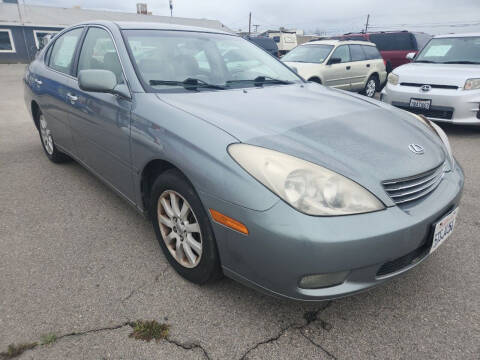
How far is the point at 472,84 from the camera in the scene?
525cm

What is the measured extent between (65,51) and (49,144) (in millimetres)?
1179

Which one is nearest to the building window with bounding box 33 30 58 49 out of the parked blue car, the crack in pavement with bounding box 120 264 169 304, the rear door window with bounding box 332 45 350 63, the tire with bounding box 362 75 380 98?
the rear door window with bounding box 332 45 350 63

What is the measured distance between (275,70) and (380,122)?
1240 millimetres

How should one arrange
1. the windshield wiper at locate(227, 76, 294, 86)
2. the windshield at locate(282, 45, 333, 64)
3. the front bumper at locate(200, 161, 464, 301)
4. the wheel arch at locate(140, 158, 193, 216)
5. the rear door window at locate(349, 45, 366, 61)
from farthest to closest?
the rear door window at locate(349, 45, 366, 61) → the windshield at locate(282, 45, 333, 64) → the windshield wiper at locate(227, 76, 294, 86) → the wheel arch at locate(140, 158, 193, 216) → the front bumper at locate(200, 161, 464, 301)

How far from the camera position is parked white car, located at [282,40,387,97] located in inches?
309

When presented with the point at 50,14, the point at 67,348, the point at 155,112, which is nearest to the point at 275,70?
the point at 155,112

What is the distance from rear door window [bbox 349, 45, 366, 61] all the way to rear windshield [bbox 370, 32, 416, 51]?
381 centimetres

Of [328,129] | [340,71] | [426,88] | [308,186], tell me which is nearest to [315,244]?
[308,186]

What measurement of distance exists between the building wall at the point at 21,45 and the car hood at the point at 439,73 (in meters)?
27.8

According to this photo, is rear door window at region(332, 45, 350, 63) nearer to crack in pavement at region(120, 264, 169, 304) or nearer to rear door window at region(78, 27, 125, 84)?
rear door window at region(78, 27, 125, 84)

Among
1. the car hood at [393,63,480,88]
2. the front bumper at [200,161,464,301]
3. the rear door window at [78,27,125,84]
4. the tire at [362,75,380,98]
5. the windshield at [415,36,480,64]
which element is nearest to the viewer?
the front bumper at [200,161,464,301]

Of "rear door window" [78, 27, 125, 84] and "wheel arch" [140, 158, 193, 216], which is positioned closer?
"wheel arch" [140, 158, 193, 216]

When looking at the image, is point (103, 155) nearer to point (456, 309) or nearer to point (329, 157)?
point (329, 157)

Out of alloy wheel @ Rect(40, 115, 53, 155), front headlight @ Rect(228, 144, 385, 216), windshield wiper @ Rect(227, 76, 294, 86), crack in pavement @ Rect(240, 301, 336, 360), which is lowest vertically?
crack in pavement @ Rect(240, 301, 336, 360)
